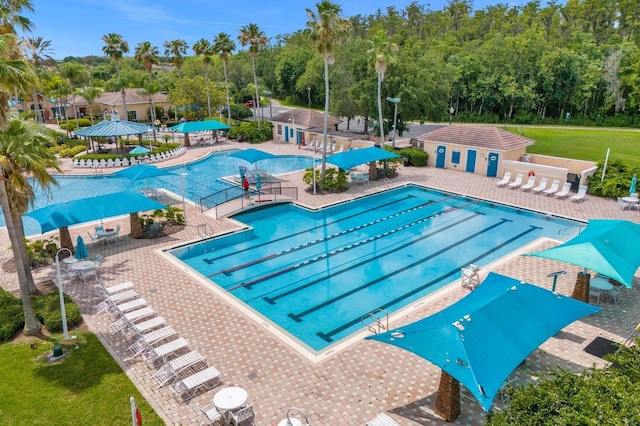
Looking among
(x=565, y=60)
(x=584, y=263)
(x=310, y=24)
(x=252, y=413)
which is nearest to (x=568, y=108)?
(x=565, y=60)

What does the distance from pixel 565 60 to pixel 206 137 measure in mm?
44115

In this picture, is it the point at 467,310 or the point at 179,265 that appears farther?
the point at 179,265

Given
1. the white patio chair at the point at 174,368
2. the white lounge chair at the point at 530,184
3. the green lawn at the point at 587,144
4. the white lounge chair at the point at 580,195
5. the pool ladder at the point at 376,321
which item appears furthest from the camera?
the green lawn at the point at 587,144

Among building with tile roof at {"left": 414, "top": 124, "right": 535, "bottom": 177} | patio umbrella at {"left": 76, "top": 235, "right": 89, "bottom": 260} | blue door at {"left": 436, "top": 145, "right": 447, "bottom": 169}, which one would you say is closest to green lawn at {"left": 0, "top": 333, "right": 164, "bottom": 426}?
patio umbrella at {"left": 76, "top": 235, "right": 89, "bottom": 260}

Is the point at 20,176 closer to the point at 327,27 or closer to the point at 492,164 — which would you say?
the point at 327,27

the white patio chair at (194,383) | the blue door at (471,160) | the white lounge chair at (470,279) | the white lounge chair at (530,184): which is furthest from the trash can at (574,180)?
the white patio chair at (194,383)

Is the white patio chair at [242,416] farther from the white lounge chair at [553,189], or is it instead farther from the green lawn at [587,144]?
the green lawn at [587,144]

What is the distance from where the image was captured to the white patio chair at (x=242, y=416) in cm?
912

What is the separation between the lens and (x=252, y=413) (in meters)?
9.34

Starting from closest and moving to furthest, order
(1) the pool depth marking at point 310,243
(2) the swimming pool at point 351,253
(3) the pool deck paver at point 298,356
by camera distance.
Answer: (3) the pool deck paver at point 298,356 → (2) the swimming pool at point 351,253 → (1) the pool depth marking at point 310,243

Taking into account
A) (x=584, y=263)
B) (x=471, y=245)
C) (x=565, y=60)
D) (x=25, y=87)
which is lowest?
(x=471, y=245)

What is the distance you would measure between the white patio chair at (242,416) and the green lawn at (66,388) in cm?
156

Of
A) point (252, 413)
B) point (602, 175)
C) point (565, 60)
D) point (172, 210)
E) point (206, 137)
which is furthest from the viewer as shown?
point (565, 60)

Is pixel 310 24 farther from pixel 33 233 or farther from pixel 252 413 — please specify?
pixel 252 413
